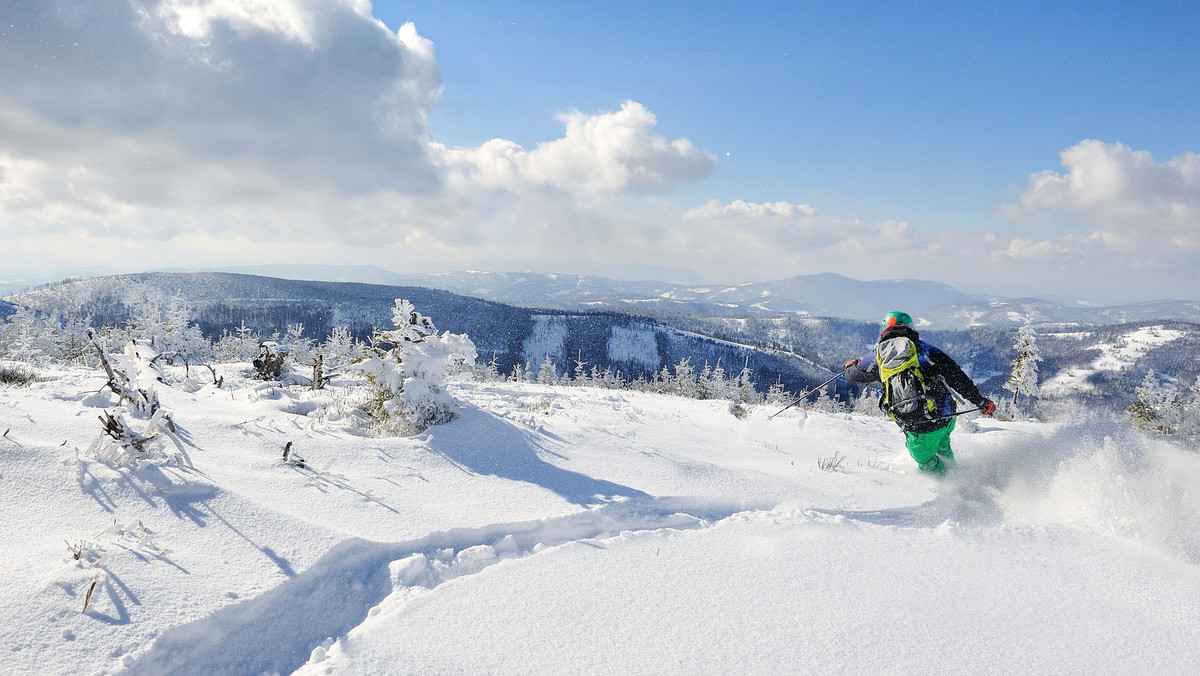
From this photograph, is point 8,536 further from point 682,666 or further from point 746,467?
point 746,467

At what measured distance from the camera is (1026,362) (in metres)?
32.0

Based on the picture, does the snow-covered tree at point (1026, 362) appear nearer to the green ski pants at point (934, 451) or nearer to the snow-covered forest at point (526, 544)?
the snow-covered forest at point (526, 544)

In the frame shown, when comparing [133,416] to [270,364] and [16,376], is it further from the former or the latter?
[270,364]

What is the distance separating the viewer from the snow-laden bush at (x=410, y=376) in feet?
18.0

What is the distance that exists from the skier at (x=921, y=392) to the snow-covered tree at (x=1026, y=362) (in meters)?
33.7

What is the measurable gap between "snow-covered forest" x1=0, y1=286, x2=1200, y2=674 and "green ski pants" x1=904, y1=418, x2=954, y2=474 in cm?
18

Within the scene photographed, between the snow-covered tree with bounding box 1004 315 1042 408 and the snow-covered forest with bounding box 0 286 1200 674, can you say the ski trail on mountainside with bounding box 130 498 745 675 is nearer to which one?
the snow-covered forest with bounding box 0 286 1200 674

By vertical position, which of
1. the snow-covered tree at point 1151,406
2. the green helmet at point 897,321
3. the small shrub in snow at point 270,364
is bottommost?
the snow-covered tree at point 1151,406

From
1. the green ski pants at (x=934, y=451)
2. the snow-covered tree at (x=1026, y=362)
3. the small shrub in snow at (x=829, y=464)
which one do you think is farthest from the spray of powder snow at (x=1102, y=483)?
the snow-covered tree at (x=1026, y=362)

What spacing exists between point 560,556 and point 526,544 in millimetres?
379

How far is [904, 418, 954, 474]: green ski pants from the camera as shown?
5531mm

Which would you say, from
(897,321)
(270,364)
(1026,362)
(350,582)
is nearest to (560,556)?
(350,582)

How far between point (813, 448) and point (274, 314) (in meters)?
206

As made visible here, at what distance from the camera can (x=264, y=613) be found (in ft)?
8.39
